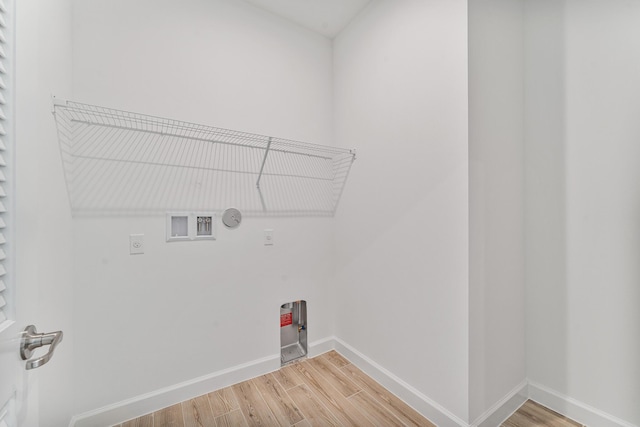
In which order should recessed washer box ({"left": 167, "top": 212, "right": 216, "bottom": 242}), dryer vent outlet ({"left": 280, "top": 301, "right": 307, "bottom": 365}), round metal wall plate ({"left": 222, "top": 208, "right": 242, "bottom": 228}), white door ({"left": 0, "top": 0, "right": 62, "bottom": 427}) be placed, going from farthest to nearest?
dryer vent outlet ({"left": 280, "top": 301, "right": 307, "bottom": 365}) < round metal wall plate ({"left": 222, "top": 208, "right": 242, "bottom": 228}) < recessed washer box ({"left": 167, "top": 212, "right": 216, "bottom": 242}) < white door ({"left": 0, "top": 0, "right": 62, "bottom": 427})

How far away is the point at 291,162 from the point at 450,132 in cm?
113

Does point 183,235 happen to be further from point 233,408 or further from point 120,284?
point 233,408

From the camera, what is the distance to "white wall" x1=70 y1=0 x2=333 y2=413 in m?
1.46

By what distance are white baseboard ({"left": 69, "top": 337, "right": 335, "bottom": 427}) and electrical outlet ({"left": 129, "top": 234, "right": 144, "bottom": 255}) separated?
83 centimetres

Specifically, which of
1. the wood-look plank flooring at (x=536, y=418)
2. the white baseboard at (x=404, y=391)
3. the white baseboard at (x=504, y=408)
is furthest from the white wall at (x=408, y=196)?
the wood-look plank flooring at (x=536, y=418)

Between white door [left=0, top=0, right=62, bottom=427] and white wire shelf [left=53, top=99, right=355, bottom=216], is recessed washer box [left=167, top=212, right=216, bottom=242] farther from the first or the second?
white door [left=0, top=0, right=62, bottom=427]

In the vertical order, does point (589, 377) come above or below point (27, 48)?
below

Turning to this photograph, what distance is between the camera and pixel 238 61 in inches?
74.8

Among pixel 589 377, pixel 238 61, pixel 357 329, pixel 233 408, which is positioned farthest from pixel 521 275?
pixel 238 61

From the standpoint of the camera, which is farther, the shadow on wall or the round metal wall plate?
the round metal wall plate

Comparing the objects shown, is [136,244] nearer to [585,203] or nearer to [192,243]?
[192,243]

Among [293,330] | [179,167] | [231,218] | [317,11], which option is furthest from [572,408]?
[317,11]

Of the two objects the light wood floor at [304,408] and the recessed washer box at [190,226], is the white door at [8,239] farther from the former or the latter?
the light wood floor at [304,408]

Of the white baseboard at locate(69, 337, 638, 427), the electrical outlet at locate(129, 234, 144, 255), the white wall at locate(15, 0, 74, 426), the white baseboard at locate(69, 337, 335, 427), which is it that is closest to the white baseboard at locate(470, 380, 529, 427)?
the white baseboard at locate(69, 337, 638, 427)
